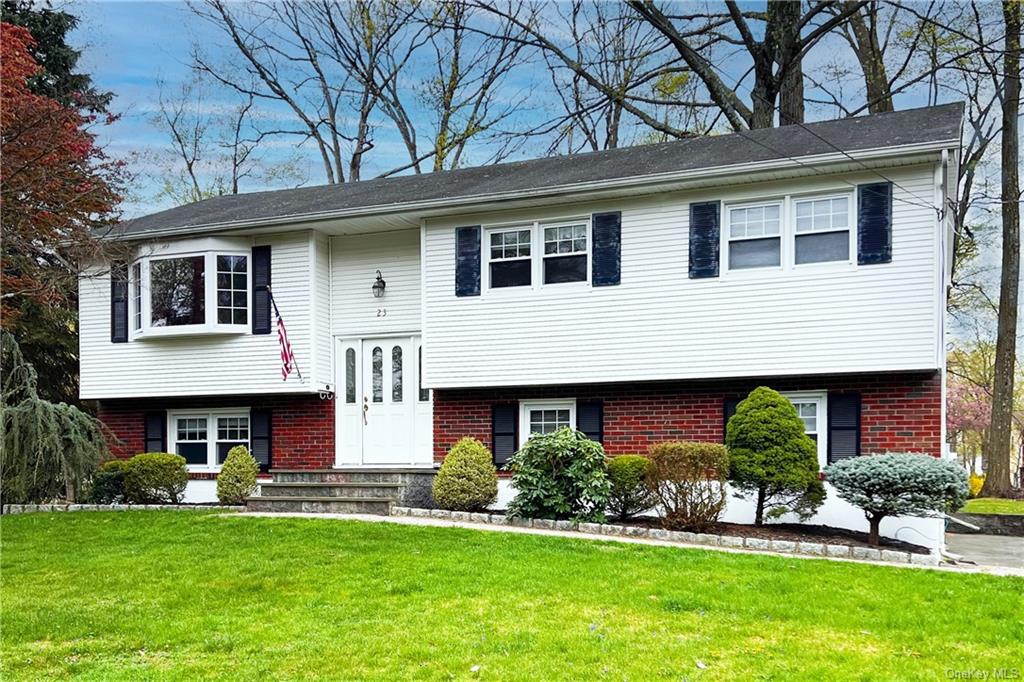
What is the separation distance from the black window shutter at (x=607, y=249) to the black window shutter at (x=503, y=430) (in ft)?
8.21

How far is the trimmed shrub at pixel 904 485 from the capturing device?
951 cm

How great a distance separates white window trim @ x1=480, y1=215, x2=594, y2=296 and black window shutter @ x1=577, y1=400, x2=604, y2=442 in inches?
72.2

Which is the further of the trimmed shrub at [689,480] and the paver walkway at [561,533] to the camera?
the trimmed shrub at [689,480]

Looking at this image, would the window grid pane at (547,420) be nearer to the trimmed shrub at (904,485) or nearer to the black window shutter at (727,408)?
the black window shutter at (727,408)

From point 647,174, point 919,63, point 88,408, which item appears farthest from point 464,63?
point 647,174

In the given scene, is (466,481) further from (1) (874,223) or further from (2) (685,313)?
(1) (874,223)

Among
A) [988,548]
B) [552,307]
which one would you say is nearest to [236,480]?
[552,307]

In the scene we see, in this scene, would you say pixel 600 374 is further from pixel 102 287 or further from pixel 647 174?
pixel 102 287

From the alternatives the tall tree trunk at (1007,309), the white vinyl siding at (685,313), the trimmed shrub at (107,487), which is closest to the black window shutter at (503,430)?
the white vinyl siding at (685,313)

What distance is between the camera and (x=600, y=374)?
12.7m

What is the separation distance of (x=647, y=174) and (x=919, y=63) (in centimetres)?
1439

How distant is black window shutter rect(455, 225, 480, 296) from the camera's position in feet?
44.2

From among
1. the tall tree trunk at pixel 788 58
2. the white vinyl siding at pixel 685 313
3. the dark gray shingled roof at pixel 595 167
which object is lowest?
the white vinyl siding at pixel 685 313

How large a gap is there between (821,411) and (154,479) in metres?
10.1
